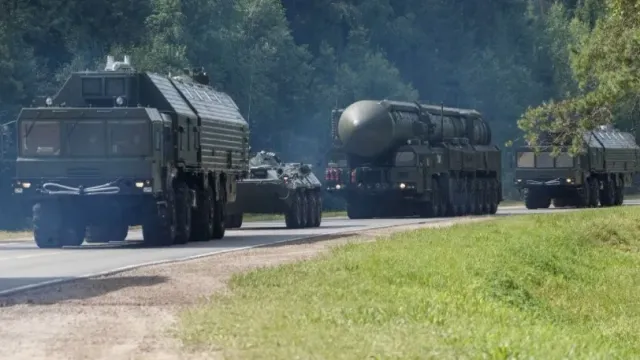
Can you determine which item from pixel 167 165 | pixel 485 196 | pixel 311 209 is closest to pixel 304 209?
pixel 311 209

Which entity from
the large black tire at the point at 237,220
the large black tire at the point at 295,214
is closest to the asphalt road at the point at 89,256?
the large black tire at the point at 295,214

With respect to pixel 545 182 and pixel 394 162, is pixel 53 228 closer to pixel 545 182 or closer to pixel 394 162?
pixel 394 162

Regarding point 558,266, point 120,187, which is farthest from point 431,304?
point 120,187

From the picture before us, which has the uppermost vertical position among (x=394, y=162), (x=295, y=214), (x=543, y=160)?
(x=543, y=160)

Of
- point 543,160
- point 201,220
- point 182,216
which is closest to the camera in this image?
point 182,216

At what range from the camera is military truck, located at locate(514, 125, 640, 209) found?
196 ft

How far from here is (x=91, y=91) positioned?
31812 millimetres

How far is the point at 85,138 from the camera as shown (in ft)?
100

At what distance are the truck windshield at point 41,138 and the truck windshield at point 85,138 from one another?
0.74 feet

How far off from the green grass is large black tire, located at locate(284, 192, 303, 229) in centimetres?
861

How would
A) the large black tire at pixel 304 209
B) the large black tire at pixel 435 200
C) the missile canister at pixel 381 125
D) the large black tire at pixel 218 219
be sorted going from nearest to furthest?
the large black tire at pixel 218 219 < the large black tire at pixel 304 209 < the missile canister at pixel 381 125 < the large black tire at pixel 435 200

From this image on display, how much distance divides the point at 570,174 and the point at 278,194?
21.3 meters

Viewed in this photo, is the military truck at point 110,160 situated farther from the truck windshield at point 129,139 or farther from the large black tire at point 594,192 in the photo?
the large black tire at point 594,192

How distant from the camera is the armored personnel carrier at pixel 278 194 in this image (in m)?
41.1
